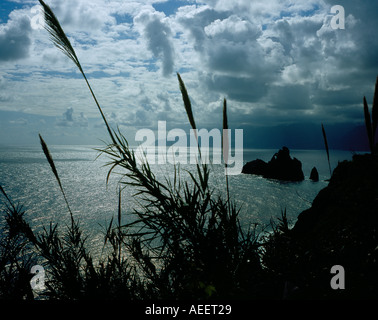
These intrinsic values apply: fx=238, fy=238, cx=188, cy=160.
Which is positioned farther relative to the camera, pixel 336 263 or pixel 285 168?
pixel 285 168

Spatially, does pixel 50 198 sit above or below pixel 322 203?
below

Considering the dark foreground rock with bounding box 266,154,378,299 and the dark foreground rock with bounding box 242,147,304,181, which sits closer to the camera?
the dark foreground rock with bounding box 266,154,378,299

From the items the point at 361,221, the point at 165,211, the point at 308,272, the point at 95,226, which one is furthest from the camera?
the point at 95,226

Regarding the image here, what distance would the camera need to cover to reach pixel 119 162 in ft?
5.95

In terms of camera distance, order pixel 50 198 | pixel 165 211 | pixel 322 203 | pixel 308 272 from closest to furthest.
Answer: pixel 165 211, pixel 308 272, pixel 322 203, pixel 50 198

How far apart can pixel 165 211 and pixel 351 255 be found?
2.08 m

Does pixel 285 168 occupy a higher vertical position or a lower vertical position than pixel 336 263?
lower

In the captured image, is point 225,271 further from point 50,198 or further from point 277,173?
point 277,173

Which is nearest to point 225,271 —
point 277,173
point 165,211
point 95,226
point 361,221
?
point 165,211

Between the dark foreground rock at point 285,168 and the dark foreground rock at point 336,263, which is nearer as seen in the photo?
the dark foreground rock at point 336,263
